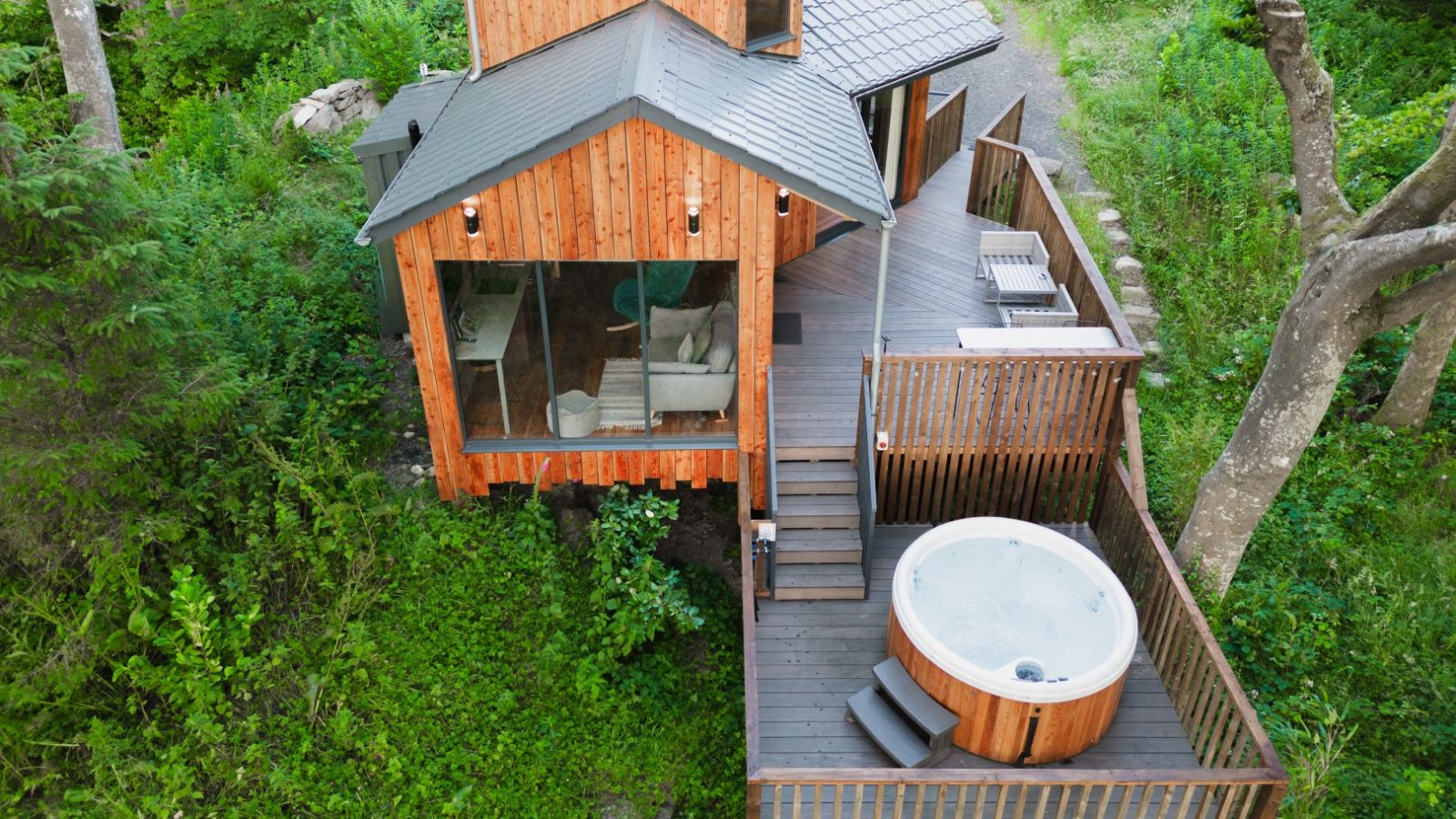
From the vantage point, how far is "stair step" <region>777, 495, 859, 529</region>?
855cm

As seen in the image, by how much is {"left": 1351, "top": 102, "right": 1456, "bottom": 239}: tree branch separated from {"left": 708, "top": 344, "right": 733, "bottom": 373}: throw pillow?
15.9 ft

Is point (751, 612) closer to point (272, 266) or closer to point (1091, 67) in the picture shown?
point (272, 266)

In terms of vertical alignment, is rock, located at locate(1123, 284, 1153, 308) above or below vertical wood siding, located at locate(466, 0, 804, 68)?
below

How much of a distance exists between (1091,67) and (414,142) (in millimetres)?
12293

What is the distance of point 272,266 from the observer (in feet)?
39.0

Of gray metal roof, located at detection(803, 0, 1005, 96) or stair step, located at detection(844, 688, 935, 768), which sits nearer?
stair step, located at detection(844, 688, 935, 768)

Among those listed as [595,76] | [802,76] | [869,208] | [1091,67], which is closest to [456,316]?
[595,76]

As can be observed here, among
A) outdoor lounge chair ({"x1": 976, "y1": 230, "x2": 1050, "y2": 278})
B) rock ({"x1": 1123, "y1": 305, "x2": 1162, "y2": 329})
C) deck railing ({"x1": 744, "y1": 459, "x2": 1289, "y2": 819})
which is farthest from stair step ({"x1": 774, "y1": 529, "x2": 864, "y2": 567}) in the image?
rock ({"x1": 1123, "y1": 305, "x2": 1162, "y2": 329})

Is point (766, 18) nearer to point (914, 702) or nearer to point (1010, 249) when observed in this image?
point (1010, 249)

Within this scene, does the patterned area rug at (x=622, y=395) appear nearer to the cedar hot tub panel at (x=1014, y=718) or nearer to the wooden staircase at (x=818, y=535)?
the wooden staircase at (x=818, y=535)

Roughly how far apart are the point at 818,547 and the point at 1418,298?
4.72 m

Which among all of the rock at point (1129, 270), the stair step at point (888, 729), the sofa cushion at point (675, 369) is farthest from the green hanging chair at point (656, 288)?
the rock at point (1129, 270)

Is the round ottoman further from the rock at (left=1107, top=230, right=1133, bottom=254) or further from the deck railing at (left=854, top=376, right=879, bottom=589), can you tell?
the rock at (left=1107, top=230, right=1133, bottom=254)

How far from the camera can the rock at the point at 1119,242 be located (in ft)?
43.5
